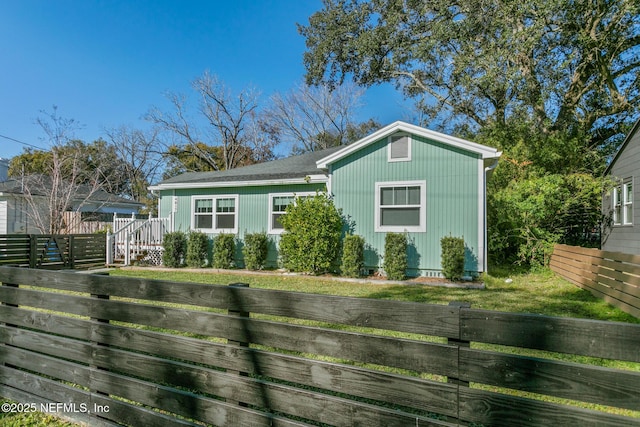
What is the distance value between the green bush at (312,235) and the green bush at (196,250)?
304 cm

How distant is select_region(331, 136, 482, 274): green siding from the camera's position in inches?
349

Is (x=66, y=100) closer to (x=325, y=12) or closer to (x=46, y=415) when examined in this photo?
(x=325, y=12)

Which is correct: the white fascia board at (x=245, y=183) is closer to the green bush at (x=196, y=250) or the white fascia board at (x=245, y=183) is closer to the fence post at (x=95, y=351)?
the green bush at (x=196, y=250)

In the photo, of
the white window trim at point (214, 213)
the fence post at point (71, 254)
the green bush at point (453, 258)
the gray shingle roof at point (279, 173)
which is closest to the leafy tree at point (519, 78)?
the green bush at point (453, 258)

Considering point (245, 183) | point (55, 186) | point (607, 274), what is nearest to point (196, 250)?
point (245, 183)

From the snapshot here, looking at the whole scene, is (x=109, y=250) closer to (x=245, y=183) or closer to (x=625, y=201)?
(x=245, y=183)

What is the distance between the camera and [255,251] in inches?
415

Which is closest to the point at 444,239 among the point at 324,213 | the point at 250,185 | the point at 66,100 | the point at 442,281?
the point at 442,281

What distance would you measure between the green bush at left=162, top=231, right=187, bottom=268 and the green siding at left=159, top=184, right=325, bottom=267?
0.89 metres

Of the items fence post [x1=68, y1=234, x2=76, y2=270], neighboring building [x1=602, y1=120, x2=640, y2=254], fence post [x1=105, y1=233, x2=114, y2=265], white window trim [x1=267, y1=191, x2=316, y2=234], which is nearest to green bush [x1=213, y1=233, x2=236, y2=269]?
white window trim [x1=267, y1=191, x2=316, y2=234]

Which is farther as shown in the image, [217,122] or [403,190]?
[217,122]

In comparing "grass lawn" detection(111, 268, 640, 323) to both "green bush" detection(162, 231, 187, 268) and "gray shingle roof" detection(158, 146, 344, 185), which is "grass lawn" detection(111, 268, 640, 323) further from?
"gray shingle roof" detection(158, 146, 344, 185)

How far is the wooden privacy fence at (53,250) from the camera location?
9.88 m

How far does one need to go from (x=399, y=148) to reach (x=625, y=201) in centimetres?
719
